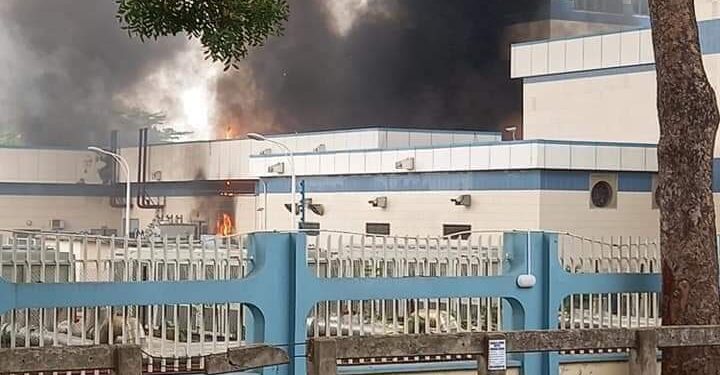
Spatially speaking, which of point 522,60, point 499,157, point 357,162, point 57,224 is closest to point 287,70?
point 57,224

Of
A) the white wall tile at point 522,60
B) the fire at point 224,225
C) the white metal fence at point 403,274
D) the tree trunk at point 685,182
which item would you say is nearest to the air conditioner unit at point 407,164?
the white wall tile at point 522,60

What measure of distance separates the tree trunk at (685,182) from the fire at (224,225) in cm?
3870

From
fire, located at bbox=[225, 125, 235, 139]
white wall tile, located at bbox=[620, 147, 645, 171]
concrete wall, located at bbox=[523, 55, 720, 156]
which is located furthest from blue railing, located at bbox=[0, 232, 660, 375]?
fire, located at bbox=[225, 125, 235, 139]

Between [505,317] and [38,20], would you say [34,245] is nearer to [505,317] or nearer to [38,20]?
[505,317]

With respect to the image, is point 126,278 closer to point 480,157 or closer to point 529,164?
point 529,164

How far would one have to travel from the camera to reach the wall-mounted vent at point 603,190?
32.2 m

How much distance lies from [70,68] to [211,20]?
182 ft

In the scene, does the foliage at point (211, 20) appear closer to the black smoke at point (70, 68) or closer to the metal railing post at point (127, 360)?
the metal railing post at point (127, 360)

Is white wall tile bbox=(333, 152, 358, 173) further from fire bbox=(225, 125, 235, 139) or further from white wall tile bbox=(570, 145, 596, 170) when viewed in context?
fire bbox=(225, 125, 235, 139)

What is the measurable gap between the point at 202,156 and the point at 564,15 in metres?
17.5

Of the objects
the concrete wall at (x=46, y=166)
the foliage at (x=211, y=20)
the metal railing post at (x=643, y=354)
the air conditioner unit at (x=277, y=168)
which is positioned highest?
the concrete wall at (x=46, y=166)

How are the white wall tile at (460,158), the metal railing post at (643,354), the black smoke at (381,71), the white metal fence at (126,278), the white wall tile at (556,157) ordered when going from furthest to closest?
the black smoke at (381,71) → the white wall tile at (460,158) → the white wall tile at (556,157) → the white metal fence at (126,278) → the metal railing post at (643,354)

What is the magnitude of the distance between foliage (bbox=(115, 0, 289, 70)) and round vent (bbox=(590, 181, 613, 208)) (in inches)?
923

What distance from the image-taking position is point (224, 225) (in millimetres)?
50188
